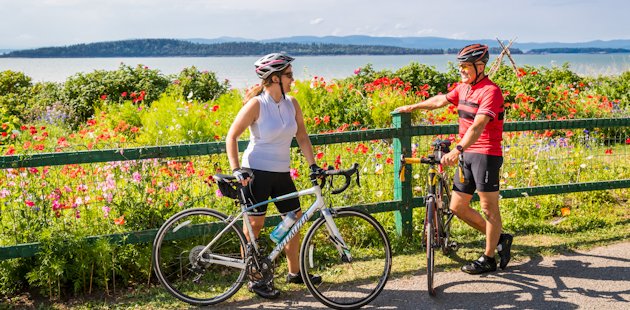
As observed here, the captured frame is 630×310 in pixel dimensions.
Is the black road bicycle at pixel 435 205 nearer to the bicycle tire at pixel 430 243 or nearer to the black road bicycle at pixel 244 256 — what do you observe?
the bicycle tire at pixel 430 243

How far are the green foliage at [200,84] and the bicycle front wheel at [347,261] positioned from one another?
10074 mm

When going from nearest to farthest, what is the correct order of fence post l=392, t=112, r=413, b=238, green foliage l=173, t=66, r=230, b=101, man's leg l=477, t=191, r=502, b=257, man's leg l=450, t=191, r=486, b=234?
man's leg l=477, t=191, r=502, b=257 < man's leg l=450, t=191, r=486, b=234 < fence post l=392, t=112, r=413, b=238 < green foliage l=173, t=66, r=230, b=101

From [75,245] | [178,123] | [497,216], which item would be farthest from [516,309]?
[178,123]

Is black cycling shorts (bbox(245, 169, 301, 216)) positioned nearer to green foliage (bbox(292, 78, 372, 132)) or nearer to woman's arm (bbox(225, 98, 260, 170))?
woman's arm (bbox(225, 98, 260, 170))

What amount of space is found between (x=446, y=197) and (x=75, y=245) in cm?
301

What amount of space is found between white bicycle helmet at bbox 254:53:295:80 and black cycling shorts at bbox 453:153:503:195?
1743 mm

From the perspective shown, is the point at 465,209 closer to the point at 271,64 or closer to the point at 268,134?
the point at 268,134

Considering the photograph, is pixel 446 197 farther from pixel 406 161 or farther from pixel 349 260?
pixel 349 260

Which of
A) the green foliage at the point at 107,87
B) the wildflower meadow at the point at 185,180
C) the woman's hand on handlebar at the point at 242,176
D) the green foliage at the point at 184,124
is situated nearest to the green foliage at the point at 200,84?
the green foliage at the point at 107,87

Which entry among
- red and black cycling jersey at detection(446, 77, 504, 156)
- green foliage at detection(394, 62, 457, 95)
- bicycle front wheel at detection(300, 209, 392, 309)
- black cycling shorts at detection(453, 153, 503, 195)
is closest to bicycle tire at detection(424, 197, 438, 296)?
bicycle front wheel at detection(300, 209, 392, 309)

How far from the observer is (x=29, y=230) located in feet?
17.3

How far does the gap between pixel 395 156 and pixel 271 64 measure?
80.3 inches

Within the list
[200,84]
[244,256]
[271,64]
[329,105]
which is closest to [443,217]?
→ [244,256]

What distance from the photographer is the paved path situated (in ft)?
16.8
